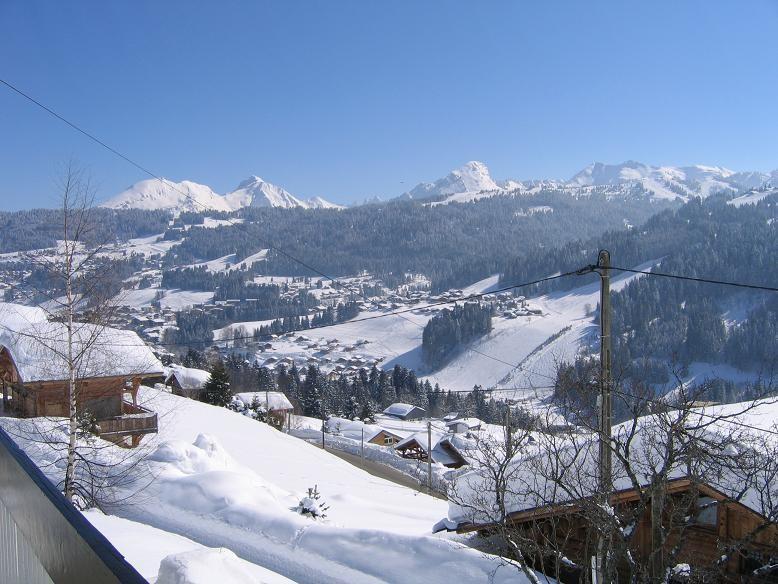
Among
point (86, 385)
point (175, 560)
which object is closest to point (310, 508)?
point (86, 385)

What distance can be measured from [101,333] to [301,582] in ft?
17.1

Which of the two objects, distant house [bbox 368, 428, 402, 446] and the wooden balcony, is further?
distant house [bbox 368, 428, 402, 446]

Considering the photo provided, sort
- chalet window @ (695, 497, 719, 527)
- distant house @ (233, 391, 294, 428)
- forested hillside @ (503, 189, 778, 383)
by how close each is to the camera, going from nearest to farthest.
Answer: chalet window @ (695, 497, 719, 527) < distant house @ (233, 391, 294, 428) < forested hillside @ (503, 189, 778, 383)

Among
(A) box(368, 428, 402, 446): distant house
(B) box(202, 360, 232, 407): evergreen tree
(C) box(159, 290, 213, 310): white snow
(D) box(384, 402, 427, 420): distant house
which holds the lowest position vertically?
(D) box(384, 402, 427, 420): distant house

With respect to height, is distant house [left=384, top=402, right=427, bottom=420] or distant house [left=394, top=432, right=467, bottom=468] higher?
distant house [left=394, top=432, right=467, bottom=468]

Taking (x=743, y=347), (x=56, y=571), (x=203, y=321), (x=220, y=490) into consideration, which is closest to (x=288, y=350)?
(x=203, y=321)

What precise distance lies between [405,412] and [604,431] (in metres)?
65.5

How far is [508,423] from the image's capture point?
762 centimetres

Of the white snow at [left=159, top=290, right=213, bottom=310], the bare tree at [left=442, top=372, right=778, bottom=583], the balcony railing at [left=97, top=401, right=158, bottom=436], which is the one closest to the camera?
the bare tree at [left=442, top=372, right=778, bottom=583]

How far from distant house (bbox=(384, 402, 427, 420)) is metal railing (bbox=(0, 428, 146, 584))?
230ft

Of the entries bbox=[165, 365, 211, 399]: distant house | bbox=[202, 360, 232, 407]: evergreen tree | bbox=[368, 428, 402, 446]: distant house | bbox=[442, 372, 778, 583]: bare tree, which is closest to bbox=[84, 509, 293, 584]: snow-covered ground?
bbox=[442, 372, 778, 583]: bare tree

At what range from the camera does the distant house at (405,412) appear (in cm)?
7088

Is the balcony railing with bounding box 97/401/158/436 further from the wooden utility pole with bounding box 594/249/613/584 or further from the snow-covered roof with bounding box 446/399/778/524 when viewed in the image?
the wooden utility pole with bounding box 594/249/613/584

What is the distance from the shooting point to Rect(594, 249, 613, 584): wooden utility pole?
243 inches
